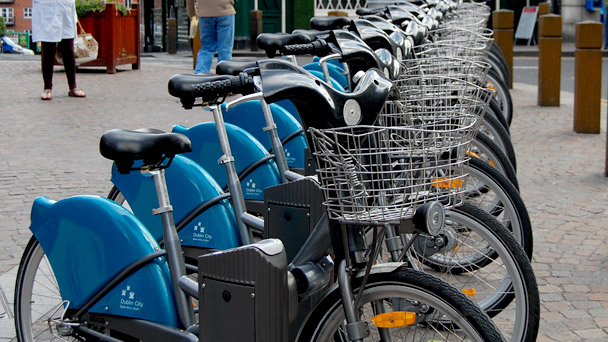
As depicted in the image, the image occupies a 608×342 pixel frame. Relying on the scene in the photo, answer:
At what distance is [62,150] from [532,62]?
13.0 meters

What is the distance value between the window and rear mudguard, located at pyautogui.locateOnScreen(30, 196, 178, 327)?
58.4 meters

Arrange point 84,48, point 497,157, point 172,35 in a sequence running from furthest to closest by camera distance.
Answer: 1. point 172,35
2. point 84,48
3. point 497,157

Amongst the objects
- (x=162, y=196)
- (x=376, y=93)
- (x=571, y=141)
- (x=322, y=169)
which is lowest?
(x=571, y=141)

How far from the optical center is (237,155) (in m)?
4.34

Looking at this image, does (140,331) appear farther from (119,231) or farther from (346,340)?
(346,340)

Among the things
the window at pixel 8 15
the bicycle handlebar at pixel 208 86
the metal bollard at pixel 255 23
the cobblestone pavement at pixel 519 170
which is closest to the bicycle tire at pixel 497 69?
the cobblestone pavement at pixel 519 170

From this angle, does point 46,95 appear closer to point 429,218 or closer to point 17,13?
→ point 429,218

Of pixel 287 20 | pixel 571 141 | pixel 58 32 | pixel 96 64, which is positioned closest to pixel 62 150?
pixel 58 32

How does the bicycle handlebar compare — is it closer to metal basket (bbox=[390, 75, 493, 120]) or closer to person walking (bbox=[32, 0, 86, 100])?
metal basket (bbox=[390, 75, 493, 120])

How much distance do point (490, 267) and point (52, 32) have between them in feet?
26.5

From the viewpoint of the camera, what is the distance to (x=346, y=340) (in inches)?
106

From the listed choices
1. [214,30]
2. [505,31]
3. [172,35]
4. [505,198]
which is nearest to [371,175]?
[505,198]

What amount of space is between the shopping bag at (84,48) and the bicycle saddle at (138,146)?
1052 centimetres

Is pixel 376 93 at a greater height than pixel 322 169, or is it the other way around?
pixel 376 93
